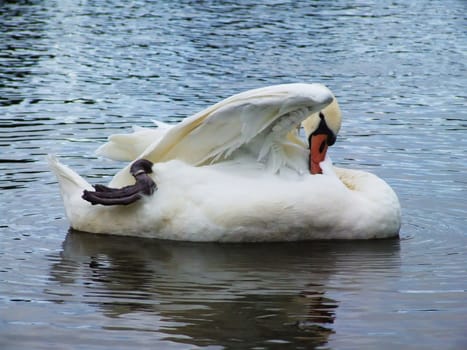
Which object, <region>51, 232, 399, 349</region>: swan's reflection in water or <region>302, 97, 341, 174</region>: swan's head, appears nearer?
<region>51, 232, 399, 349</region>: swan's reflection in water

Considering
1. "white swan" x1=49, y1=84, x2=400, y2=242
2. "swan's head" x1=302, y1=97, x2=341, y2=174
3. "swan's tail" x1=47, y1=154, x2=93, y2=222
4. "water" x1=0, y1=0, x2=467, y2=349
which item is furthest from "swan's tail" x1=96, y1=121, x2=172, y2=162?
"swan's head" x1=302, y1=97, x2=341, y2=174

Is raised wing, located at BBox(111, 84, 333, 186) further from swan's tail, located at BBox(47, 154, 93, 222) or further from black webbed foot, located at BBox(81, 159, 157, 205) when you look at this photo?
swan's tail, located at BBox(47, 154, 93, 222)

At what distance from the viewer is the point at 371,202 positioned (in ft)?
30.3

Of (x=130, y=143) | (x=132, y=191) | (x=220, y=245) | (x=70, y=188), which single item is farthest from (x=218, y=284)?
(x=130, y=143)

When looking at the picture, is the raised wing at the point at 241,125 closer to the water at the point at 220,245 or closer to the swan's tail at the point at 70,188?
the swan's tail at the point at 70,188

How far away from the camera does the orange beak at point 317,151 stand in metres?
9.31

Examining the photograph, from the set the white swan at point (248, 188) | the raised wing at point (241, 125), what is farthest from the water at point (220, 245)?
the raised wing at point (241, 125)

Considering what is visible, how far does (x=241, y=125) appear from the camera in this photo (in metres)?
9.09

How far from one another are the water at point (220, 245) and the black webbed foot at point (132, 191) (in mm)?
348

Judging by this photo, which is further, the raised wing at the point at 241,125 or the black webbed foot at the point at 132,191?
the black webbed foot at the point at 132,191

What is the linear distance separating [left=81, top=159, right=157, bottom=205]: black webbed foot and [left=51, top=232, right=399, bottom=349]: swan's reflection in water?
345mm

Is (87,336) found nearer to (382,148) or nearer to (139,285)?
(139,285)

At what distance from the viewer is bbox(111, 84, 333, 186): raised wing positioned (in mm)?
8617

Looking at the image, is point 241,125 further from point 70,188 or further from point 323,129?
point 70,188
